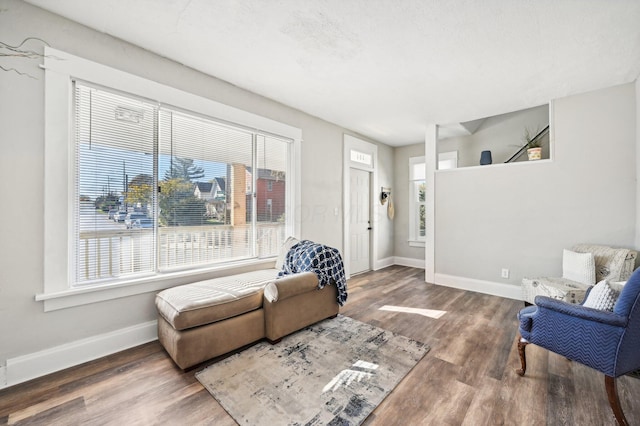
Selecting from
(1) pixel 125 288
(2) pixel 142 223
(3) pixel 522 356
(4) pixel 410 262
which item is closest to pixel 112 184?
(2) pixel 142 223

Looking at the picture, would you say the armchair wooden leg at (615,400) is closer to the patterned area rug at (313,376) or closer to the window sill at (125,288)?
the patterned area rug at (313,376)

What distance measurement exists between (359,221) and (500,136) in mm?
2729

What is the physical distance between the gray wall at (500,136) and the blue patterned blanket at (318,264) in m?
3.43

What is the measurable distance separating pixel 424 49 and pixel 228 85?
2.06m

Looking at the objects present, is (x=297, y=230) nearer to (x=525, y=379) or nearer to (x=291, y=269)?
(x=291, y=269)

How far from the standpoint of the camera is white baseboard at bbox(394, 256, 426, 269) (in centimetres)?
551

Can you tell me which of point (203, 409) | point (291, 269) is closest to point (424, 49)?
point (291, 269)

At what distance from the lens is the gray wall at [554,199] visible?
118 inches

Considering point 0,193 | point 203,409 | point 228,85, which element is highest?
point 228,85

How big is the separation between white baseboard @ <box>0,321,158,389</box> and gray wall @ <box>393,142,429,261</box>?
4.75 meters

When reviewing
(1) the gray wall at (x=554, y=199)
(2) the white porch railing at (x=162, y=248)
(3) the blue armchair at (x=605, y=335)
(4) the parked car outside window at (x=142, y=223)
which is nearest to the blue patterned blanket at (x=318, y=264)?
(2) the white porch railing at (x=162, y=248)

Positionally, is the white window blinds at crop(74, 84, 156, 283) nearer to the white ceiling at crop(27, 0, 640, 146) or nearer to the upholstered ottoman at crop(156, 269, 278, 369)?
the upholstered ottoman at crop(156, 269, 278, 369)

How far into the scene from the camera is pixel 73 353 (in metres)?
2.03

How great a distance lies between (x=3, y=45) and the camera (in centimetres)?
178
